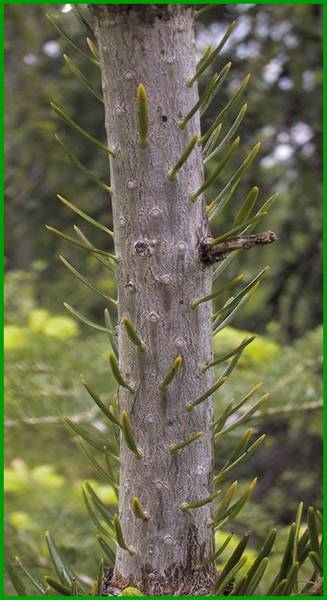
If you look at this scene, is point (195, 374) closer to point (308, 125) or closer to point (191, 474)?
point (191, 474)

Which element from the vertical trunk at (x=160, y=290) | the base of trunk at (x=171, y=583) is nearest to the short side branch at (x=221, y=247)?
the vertical trunk at (x=160, y=290)

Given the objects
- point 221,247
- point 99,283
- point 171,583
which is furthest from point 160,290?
point 99,283

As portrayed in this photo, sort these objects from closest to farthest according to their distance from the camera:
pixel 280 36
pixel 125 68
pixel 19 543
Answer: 1. pixel 125 68
2. pixel 19 543
3. pixel 280 36

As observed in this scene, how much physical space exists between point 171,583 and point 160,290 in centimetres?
21

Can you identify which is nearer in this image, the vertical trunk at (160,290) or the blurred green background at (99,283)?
the vertical trunk at (160,290)

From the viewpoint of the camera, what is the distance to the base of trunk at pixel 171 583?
1.66 ft

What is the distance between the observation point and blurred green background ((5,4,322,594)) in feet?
4.70

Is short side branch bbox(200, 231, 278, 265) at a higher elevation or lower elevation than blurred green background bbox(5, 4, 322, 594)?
lower

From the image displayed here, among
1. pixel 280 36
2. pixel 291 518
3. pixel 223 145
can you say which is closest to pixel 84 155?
pixel 280 36

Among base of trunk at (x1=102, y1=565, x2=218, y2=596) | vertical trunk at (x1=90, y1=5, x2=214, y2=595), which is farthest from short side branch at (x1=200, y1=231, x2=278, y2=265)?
base of trunk at (x1=102, y1=565, x2=218, y2=596)

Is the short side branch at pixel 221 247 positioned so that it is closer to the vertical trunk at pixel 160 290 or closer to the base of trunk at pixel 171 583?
the vertical trunk at pixel 160 290

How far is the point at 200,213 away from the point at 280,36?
2.04 metres

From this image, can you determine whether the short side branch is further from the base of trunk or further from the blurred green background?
the blurred green background

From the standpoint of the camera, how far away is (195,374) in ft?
1.70
